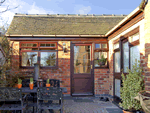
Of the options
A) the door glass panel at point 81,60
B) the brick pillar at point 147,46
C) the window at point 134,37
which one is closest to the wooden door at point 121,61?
the window at point 134,37

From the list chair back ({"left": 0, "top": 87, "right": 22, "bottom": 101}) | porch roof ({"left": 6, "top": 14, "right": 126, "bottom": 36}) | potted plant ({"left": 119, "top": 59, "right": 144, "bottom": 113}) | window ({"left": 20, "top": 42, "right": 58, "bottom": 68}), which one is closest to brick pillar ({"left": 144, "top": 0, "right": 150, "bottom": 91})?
potted plant ({"left": 119, "top": 59, "right": 144, "bottom": 113})

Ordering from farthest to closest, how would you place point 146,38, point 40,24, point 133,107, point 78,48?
point 40,24 < point 78,48 < point 133,107 < point 146,38

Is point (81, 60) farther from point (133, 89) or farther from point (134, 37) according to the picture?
point (133, 89)

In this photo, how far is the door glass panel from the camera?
709 centimetres

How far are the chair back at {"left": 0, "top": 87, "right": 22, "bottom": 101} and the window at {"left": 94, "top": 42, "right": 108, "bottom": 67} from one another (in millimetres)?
4295

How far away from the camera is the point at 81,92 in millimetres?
6996

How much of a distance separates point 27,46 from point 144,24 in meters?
5.18

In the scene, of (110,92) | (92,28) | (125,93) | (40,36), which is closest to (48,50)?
(40,36)

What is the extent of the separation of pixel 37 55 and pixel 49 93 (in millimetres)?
3716

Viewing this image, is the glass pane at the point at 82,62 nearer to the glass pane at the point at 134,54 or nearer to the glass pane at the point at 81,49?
the glass pane at the point at 81,49

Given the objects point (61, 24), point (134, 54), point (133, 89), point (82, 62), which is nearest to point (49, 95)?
point (133, 89)

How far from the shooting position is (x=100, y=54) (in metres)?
7.18

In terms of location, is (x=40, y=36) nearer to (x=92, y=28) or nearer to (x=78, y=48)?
(x=78, y=48)

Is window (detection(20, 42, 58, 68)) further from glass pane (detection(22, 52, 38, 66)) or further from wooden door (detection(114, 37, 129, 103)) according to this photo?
wooden door (detection(114, 37, 129, 103))
